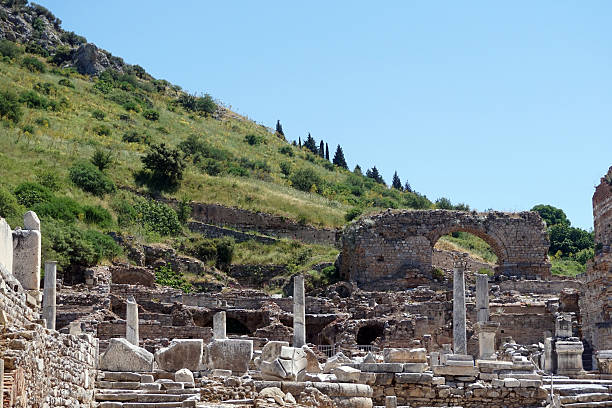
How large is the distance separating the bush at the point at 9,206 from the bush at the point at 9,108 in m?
18.9

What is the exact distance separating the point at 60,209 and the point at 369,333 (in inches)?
607

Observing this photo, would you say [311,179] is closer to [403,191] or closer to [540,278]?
[403,191]

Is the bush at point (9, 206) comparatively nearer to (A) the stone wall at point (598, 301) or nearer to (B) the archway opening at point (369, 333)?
(B) the archway opening at point (369, 333)

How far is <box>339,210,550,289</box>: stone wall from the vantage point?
147ft

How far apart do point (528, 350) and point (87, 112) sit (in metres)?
49.0

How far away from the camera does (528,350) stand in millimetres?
30812

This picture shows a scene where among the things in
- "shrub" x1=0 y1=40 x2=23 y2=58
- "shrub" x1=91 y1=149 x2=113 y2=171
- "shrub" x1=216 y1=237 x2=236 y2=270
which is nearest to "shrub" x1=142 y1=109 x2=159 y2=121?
"shrub" x1=0 y1=40 x2=23 y2=58

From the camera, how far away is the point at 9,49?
8631 cm

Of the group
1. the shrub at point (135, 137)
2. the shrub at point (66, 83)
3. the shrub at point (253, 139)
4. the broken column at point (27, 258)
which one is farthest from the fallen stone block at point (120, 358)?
the shrub at point (253, 139)

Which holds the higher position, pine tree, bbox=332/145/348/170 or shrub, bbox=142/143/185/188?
pine tree, bbox=332/145/348/170

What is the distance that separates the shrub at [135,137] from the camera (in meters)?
69.9

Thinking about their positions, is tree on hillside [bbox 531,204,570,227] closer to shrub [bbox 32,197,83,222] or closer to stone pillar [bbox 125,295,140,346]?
shrub [bbox 32,197,83,222]

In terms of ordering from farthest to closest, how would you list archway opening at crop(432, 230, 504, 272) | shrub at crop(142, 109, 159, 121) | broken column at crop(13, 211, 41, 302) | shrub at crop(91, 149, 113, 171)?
shrub at crop(142, 109, 159, 121)
shrub at crop(91, 149, 113, 171)
archway opening at crop(432, 230, 504, 272)
broken column at crop(13, 211, 41, 302)

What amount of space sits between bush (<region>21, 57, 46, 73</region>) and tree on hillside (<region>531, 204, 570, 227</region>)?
121 ft
